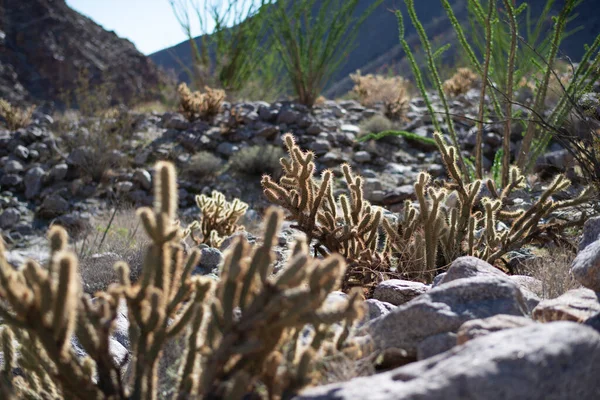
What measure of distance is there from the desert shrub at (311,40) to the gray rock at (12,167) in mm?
5302

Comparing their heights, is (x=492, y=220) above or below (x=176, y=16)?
below

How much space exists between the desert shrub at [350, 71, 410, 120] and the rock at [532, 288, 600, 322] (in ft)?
31.1

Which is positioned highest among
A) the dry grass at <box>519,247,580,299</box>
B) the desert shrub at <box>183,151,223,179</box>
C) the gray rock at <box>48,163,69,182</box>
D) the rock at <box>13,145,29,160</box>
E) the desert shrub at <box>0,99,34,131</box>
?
the desert shrub at <box>0,99,34,131</box>

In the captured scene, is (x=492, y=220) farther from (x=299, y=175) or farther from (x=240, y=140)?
(x=240, y=140)

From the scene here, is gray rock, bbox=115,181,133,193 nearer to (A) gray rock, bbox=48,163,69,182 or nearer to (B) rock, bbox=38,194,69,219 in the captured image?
(B) rock, bbox=38,194,69,219

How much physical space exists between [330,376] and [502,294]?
77cm

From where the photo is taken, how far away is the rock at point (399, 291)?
2.86 meters

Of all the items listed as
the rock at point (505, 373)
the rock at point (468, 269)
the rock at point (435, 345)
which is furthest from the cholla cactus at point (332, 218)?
the rock at point (505, 373)

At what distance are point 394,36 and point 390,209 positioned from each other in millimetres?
40247

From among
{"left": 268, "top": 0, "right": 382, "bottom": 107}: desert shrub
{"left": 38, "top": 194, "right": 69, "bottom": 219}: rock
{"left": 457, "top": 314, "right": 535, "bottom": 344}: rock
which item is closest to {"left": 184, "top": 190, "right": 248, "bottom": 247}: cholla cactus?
{"left": 38, "top": 194, "right": 69, "bottom": 219}: rock

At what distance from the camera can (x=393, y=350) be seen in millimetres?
1930

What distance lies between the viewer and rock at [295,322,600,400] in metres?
1.36

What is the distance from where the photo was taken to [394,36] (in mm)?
44312

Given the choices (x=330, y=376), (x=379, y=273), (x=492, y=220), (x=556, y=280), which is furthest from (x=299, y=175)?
(x=330, y=376)
